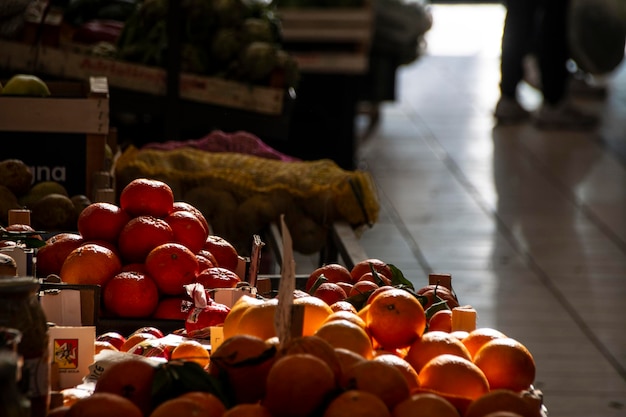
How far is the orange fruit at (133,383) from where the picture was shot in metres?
1.72

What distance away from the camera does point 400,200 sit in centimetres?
743

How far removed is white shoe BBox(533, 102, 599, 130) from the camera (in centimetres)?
1014

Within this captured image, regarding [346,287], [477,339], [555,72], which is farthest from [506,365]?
[555,72]

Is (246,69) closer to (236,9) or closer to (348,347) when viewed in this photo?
(236,9)

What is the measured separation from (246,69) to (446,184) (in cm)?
342

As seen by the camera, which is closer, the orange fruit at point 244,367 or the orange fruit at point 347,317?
the orange fruit at point 244,367

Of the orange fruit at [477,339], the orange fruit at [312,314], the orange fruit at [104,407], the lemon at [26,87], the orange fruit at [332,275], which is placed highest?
the lemon at [26,87]

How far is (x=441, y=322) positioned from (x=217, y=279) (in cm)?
56

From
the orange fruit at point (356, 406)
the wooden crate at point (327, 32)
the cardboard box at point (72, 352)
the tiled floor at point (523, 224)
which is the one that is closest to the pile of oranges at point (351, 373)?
the orange fruit at point (356, 406)

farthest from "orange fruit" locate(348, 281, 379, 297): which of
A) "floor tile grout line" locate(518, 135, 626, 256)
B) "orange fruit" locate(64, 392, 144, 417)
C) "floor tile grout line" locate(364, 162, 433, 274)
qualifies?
"floor tile grout line" locate(518, 135, 626, 256)

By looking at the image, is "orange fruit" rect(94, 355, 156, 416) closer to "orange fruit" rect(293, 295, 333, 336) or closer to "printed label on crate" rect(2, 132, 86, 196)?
"orange fruit" rect(293, 295, 333, 336)

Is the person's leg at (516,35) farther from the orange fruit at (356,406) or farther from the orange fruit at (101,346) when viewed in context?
the orange fruit at (356,406)

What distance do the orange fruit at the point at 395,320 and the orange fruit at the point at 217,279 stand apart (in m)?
0.53

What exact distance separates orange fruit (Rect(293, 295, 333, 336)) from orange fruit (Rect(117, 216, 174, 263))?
64 cm
